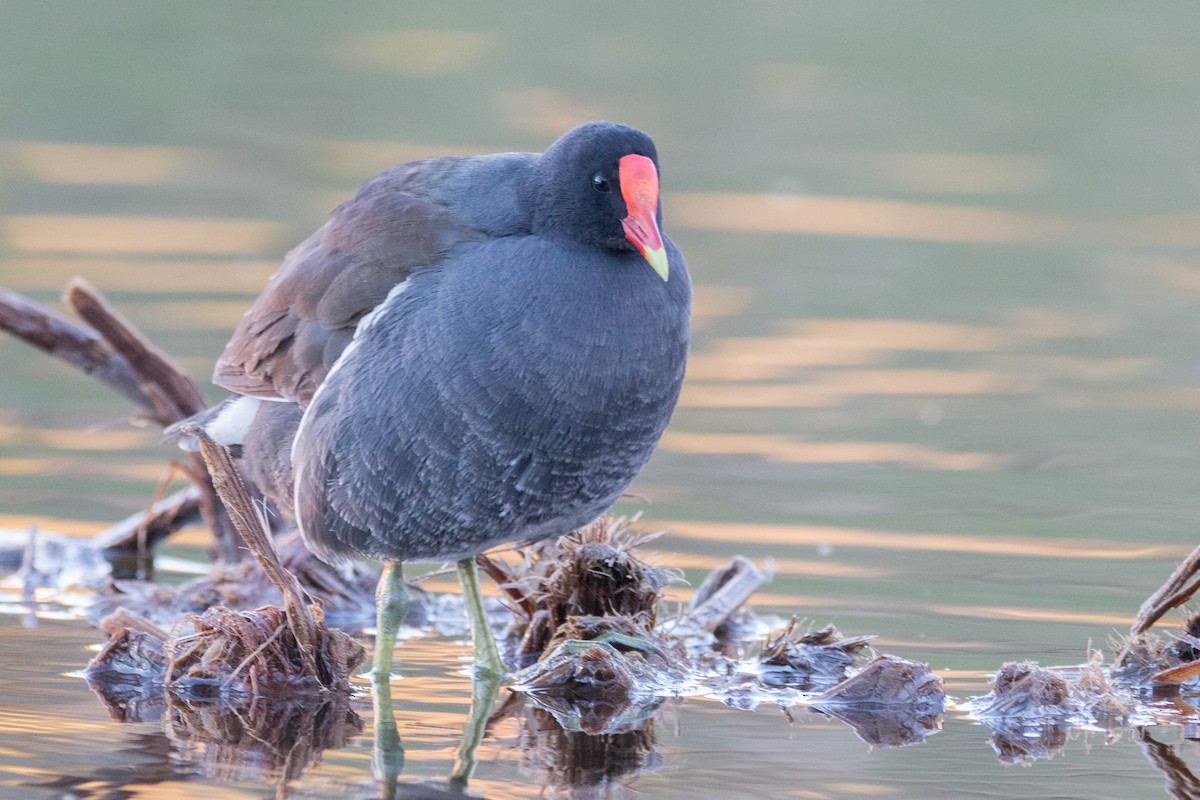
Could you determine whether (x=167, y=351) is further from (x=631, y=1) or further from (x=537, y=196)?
(x=631, y=1)

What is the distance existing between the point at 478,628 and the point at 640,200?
1519 mm

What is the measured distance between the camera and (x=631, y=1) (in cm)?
2498

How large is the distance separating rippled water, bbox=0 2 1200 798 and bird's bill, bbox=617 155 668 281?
138 centimetres

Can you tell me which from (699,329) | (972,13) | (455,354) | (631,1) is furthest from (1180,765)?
(631,1)

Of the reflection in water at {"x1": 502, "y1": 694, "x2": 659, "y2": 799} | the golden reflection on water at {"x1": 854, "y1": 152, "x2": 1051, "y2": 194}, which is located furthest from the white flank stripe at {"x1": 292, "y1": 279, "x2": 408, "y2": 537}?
the golden reflection on water at {"x1": 854, "y1": 152, "x2": 1051, "y2": 194}

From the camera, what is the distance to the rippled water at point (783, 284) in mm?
5523

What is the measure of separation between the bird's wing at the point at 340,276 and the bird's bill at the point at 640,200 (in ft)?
1.57

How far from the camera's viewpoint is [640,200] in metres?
5.62

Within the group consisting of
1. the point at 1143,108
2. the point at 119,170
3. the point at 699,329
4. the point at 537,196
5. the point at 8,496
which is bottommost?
the point at 8,496

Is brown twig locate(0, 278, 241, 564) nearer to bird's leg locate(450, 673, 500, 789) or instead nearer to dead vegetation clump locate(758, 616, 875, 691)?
bird's leg locate(450, 673, 500, 789)

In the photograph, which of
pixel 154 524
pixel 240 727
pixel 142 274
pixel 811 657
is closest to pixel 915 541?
pixel 811 657

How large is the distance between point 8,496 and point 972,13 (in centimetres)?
1568

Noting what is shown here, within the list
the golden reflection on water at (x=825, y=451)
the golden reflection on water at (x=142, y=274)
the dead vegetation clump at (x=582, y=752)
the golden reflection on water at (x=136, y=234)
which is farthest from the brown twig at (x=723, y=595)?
the golden reflection on water at (x=136, y=234)

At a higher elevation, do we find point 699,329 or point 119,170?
point 119,170
